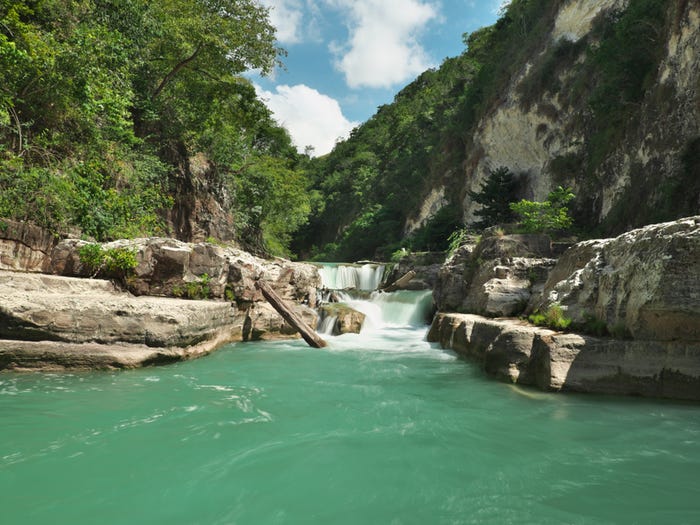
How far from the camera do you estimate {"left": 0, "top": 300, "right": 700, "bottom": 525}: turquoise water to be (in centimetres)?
286

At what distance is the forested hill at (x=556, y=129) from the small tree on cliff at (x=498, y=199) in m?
0.08

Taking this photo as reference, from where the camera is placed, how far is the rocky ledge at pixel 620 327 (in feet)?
16.4

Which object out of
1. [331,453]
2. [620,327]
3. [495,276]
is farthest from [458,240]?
[331,453]

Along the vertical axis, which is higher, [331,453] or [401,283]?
[401,283]

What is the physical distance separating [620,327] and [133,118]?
49.9 feet

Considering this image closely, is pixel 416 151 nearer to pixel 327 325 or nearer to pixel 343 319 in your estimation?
pixel 343 319

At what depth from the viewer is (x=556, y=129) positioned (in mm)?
21672

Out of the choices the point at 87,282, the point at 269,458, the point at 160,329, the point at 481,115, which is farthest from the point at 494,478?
the point at 481,115

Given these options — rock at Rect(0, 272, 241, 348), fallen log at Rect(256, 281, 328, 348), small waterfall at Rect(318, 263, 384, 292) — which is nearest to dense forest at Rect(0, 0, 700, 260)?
rock at Rect(0, 272, 241, 348)

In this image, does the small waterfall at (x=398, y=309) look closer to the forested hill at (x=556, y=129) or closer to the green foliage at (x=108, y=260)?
the forested hill at (x=556, y=129)

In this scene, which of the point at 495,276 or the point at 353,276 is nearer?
the point at 495,276

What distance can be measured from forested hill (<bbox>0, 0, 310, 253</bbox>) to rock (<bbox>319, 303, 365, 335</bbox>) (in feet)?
18.4

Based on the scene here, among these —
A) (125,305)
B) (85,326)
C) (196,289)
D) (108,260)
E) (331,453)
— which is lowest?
(331,453)

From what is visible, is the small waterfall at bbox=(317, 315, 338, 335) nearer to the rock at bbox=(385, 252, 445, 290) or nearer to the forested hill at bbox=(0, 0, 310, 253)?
the forested hill at bbox=(0, 0, 310, 253)
